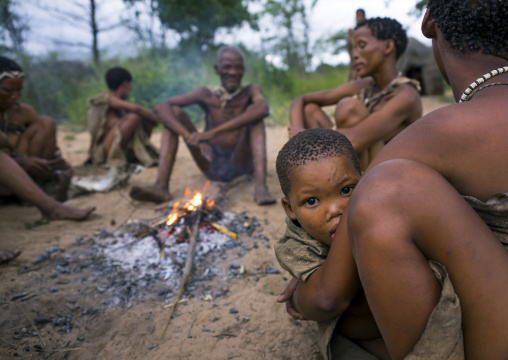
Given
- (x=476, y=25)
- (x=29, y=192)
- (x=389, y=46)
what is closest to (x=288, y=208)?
(x=476, y=25)

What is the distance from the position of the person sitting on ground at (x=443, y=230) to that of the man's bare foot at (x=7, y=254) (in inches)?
103

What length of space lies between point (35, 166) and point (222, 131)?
2179mm

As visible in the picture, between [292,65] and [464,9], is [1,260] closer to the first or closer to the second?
[464,9]

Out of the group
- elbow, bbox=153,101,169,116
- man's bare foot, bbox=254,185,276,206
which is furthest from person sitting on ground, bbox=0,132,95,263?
man's bare foot, bbox=254,185,276,206

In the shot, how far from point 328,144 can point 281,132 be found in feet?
20.2

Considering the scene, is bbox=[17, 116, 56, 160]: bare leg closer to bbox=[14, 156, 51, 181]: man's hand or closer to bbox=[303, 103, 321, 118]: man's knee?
bbox=[14, 156, 51, 181]: man's hand

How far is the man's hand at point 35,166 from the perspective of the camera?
4051mm

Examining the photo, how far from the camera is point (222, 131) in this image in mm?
4129

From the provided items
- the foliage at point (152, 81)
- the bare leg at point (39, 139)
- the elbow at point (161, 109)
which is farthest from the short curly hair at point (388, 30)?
the foliage at point (152, 81)

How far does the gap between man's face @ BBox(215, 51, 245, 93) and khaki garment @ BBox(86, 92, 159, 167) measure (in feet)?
7.11

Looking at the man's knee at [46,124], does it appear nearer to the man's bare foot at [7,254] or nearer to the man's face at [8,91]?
the man's face at [8,91]

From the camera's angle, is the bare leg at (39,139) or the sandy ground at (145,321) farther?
the bare leg at (39,139)

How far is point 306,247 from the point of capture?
155 cm

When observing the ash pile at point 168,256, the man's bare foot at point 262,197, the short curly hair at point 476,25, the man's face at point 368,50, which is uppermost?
the man's face at point 368,50
